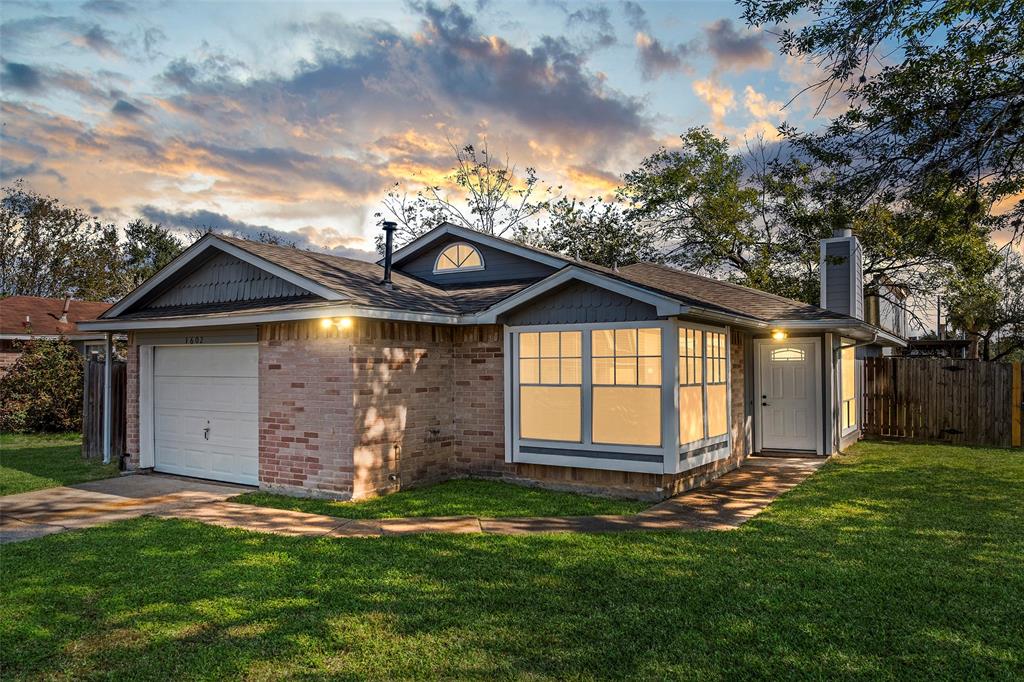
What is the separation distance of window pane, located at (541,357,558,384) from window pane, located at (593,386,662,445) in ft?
2.26

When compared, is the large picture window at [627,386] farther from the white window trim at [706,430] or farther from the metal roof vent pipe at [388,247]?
the metal roof vent pipe at [388,247]

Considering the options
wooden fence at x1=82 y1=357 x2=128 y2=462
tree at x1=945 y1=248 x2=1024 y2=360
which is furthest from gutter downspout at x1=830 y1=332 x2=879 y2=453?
tree at x1=945 y1=248 x2=1024 y2=360

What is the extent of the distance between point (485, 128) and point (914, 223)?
75.2 feet

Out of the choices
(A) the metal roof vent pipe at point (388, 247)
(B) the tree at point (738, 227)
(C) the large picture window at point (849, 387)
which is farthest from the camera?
(B) the tree at point (738, 227)

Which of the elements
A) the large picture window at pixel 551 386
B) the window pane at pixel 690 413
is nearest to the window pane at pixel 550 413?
the large picture window at pixel 551 386

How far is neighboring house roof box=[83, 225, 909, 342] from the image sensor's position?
905 centimetres

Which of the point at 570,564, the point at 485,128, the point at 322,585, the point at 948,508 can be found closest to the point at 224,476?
the point at 322,585

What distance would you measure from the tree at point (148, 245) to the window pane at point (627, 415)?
41212mm

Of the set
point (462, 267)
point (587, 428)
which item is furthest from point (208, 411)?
point (587, 428)

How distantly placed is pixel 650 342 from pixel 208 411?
7.13 metres

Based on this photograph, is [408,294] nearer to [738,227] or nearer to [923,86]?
[923,86]

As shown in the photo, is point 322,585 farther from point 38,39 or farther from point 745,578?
point 38,39

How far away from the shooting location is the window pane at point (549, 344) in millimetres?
9805

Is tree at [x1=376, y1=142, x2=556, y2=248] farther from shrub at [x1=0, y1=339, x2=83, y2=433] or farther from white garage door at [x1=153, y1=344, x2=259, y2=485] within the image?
white garage door at [x1=153, y1=344, x2=259, y2=485]
